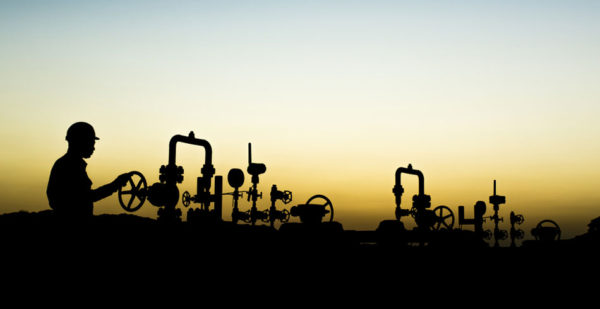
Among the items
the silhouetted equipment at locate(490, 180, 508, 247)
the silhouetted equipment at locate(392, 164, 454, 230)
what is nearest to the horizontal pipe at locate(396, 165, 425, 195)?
the silhouetted equipment at locate(392, 164, 454, 230)

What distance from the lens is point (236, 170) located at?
21.2 m

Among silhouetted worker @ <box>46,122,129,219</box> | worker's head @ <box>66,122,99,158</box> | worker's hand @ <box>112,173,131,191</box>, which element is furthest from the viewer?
worker's hand @ <box>112,173,131,191</box>

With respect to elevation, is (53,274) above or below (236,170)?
below

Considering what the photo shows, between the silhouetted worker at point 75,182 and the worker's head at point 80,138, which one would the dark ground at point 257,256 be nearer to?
the silhouetted worker at point 75,182

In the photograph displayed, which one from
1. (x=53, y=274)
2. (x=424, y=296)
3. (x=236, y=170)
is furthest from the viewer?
(x=236, y=170)

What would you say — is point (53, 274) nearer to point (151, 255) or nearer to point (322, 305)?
point (151, 255)

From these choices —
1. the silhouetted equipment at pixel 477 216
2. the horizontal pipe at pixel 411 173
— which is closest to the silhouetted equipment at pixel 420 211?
the horizontal pipe at pixel 411 173

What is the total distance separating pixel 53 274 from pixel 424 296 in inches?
280

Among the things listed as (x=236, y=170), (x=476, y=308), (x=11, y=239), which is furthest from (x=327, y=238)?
(x=236, y=170)

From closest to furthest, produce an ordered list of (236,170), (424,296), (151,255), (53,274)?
1. (53,274)
2. (151,255)
3. (424,296)
4. (236,170)

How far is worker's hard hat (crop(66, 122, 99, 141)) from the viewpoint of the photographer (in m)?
8.33

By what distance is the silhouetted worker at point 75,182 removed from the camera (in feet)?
26.4

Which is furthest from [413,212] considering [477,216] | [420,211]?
[477,216]

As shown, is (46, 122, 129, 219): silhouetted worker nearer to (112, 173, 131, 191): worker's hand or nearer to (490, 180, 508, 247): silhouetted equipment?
(112, 173, 131, 191): worker's hand
